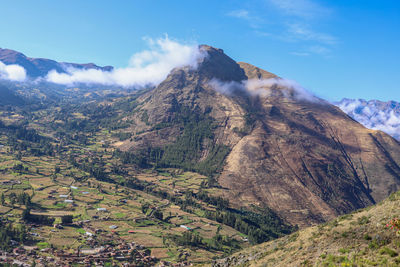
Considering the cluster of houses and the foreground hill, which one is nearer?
the foreground hill

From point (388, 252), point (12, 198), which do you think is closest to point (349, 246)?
point (388, 252)

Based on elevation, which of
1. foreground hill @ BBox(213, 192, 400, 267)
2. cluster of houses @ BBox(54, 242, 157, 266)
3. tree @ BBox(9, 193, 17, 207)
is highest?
foreground hill @ BBox(213, 192, 400, 267)

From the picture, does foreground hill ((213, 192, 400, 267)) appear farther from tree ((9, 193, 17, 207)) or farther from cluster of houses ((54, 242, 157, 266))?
tree ((9, 193, 17, 207))

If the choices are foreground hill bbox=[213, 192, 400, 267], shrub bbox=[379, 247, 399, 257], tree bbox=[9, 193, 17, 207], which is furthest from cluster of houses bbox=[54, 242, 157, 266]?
shrub bbox=[379, 247, 399, 257]

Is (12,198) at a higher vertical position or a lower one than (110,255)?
higher

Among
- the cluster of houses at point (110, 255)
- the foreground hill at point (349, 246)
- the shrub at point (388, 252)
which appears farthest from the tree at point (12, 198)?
the shrub at point (388, 252)

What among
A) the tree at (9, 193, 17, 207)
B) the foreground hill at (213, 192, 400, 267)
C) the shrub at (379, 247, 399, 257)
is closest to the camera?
the shrub at (379, 247, 399, 257)

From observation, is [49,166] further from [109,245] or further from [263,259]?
[263,259]

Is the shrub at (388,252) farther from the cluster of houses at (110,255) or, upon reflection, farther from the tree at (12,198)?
the tree at (12,198)

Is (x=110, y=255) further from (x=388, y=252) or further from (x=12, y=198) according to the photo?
(x=388, y=252)
